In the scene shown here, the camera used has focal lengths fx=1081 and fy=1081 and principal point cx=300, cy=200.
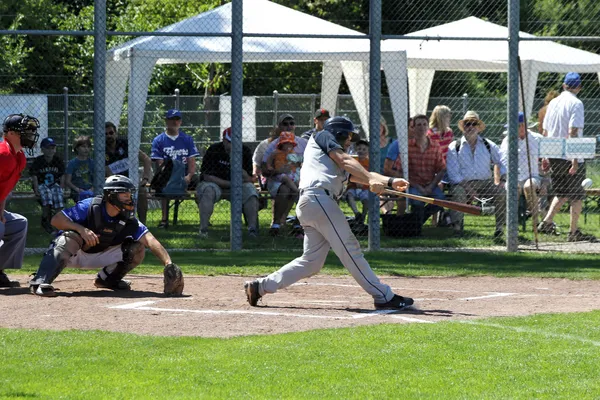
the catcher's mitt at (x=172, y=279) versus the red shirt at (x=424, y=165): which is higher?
the red shirt at (x=424, y=165)

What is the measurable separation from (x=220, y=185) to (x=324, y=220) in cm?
651

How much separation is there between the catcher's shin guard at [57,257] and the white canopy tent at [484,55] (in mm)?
10460

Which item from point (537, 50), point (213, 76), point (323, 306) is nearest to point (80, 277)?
point (323, 306)

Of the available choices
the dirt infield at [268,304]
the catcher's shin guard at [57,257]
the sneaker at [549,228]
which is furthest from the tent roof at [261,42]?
the catcher's shin guard at [57,257]

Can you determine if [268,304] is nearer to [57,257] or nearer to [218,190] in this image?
[57,257]

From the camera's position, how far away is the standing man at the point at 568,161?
15.4 m

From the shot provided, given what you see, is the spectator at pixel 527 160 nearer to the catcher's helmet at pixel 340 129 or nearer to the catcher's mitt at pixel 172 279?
the catcher's helmet at pixel 340 129

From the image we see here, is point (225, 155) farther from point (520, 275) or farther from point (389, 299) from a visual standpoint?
point (389, 299)

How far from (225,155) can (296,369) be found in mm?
9404

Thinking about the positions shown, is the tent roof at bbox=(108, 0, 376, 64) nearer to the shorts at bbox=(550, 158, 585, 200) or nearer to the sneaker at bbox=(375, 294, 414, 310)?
the shorts at bbox=(550, 158, 585, 200)

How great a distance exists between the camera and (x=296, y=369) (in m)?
6.66

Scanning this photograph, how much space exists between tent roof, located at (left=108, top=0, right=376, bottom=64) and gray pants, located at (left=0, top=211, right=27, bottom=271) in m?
5.25

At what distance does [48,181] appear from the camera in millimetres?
15477

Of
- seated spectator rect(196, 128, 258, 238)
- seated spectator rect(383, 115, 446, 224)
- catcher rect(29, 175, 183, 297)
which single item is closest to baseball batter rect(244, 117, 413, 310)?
catcher rect(29, 175, 183, 297)
